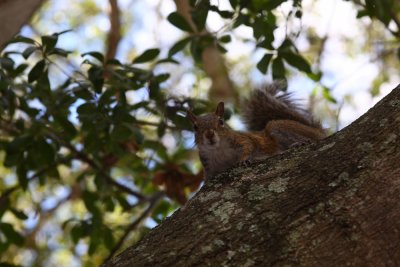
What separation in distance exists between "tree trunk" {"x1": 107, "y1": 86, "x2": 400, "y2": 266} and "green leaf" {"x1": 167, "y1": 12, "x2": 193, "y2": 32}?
5.32 ft

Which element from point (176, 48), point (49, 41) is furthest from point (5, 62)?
point (176, 48)

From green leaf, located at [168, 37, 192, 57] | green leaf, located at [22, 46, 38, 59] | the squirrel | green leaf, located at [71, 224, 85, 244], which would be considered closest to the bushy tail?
the squirrel

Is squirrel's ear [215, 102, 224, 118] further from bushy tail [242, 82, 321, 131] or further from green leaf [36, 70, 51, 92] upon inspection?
green leaf [36, 70, 51, 92]

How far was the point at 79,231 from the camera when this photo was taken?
173 inches

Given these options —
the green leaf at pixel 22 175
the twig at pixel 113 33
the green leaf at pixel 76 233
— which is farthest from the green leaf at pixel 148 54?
the twig at pixel 113 33

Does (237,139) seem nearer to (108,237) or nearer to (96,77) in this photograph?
(96,77)

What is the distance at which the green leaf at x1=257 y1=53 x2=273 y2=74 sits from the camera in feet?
12.2

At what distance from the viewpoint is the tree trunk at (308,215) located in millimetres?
2012

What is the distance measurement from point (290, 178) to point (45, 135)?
80.5 inches

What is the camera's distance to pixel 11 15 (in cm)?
298

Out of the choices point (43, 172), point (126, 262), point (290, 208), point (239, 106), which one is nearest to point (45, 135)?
point (43, 172)

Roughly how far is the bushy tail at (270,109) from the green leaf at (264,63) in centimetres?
47

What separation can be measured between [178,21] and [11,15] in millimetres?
1075

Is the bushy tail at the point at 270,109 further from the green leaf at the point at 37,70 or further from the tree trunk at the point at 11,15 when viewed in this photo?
the tree trunk at the point at 11,15
